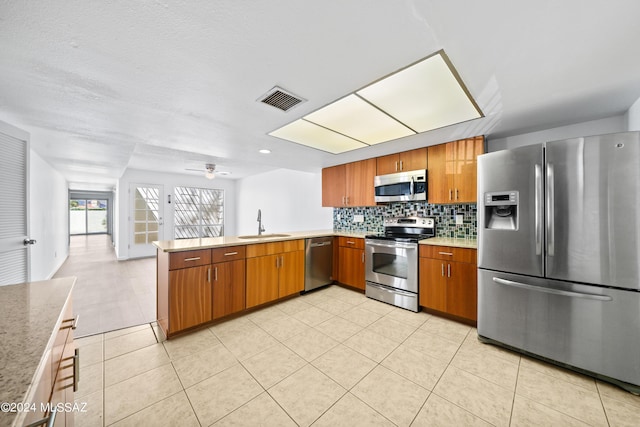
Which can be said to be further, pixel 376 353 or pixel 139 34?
pixel 376 353

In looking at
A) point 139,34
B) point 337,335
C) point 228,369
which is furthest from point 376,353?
point 139,34

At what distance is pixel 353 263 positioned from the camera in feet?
12.2

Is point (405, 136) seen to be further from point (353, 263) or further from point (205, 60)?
point (205, 60)

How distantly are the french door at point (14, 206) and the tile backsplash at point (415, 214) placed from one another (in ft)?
13.2

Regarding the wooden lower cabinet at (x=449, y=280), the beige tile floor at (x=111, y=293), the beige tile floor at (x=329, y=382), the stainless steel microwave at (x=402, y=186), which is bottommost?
the beige tile floor at (x=329, y=382)

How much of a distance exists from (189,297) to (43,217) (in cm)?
390

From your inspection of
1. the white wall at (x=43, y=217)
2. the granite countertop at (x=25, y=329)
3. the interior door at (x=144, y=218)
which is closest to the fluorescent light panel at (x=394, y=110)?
the granite countertop at (x=25, y=329)

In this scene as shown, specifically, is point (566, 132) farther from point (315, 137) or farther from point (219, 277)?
point (219, 277)

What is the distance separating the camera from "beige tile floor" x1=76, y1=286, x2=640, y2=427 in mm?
1465

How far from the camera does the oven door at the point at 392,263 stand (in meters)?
2.98

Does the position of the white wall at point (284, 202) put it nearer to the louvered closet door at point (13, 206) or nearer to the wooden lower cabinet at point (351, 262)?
the wooden lower cabinet at point (351, 262)

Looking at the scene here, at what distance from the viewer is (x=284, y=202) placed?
590 cm

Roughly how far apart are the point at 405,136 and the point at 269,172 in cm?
427

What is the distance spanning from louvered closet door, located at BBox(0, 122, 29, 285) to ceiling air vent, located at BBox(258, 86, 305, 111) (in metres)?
2.40
